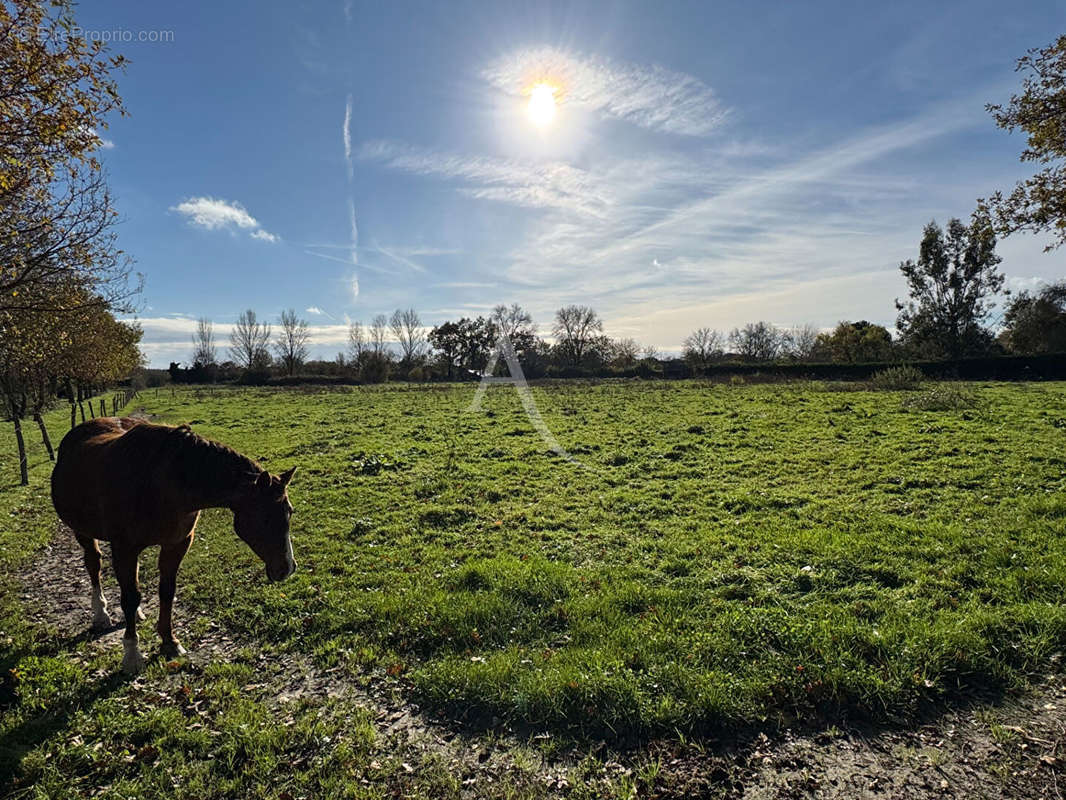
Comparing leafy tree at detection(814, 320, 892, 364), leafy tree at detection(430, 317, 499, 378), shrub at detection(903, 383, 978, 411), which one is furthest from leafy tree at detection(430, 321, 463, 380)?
shrub at detection(903, 383, 978, 411)

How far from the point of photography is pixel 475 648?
594cm

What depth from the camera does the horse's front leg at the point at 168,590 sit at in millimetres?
5711

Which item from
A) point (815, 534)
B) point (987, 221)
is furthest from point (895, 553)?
point (987, 221)

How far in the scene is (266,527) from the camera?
5410mm

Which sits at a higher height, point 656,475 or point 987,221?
point 987,221

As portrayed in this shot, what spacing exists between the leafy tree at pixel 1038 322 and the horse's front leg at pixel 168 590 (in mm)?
67947

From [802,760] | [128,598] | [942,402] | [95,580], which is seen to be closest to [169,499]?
[128,598]

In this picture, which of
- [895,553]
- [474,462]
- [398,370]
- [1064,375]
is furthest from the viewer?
[398,370]

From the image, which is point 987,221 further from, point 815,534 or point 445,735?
point 445,735

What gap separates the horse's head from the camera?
538 centimetres

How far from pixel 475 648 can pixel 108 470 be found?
4.59 meters

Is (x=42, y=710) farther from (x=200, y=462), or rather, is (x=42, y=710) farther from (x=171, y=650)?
→ (x=200, y=462)

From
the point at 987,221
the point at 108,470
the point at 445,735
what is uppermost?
the point at 987,221

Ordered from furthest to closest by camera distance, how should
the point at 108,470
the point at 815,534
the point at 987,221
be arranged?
the point at 987,221
the point at 815,534
the point at 108,470
